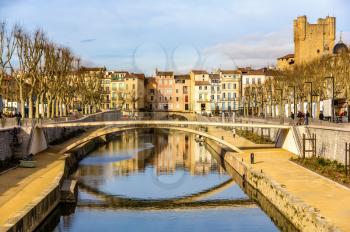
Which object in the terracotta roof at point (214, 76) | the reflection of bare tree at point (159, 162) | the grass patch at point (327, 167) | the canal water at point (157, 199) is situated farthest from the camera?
the terracotta roof at point (214, 76)

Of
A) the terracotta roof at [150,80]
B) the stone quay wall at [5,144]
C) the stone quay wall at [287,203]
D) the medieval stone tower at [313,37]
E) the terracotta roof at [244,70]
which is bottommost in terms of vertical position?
the stone quay wall at [287,203]

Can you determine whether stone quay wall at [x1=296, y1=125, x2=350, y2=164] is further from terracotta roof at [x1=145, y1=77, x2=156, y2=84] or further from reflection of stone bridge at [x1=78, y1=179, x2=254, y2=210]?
terracotta roof at [x1=145, y1=77, x2=156, y2=84]

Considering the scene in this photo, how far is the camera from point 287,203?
1238 inches

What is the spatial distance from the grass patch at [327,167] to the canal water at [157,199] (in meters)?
5.45

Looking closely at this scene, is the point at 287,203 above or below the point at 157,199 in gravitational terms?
above

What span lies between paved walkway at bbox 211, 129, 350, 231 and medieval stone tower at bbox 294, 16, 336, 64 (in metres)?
90.4

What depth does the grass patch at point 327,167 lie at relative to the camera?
121 feet

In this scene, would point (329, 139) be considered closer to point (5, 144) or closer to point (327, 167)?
point (327, 167)

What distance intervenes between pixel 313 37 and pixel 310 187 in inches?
4404

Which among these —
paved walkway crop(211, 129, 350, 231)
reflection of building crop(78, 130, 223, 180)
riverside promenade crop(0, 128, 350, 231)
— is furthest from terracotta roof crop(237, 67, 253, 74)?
paved walkway crop(211, 129, 350, 231)

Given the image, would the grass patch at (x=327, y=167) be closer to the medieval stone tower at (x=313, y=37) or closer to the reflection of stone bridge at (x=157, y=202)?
the reflection of stone bridge at (x=157, y=202)

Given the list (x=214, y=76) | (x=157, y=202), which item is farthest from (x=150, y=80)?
(x=157, y=202)

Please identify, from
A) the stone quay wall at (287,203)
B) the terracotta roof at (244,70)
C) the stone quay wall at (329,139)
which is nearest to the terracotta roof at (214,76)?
the terracotta roof at (244,70)

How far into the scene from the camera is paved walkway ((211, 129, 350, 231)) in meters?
26.8
